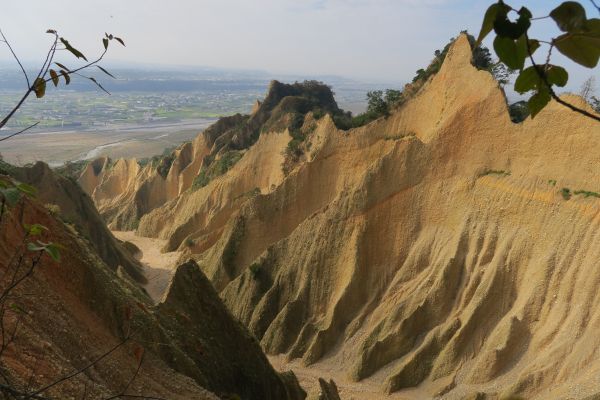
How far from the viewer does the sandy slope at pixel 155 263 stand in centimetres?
3336

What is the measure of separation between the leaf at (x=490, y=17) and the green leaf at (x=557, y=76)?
0.37 meters

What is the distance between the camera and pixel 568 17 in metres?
1.73

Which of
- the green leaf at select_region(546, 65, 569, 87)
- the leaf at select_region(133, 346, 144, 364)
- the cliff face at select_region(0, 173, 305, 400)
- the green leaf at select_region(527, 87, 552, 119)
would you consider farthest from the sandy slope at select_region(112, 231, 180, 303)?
the green leaf at select_region(546, 65, 569, 87)

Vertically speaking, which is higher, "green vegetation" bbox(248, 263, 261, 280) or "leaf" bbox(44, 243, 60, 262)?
"leaf" bbox(44, 243, 60, 262)

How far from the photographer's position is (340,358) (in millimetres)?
23156

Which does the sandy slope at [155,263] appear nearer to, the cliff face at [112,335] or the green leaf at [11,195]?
the cliff face at [112,335]

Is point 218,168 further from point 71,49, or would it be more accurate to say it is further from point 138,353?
point 71,49

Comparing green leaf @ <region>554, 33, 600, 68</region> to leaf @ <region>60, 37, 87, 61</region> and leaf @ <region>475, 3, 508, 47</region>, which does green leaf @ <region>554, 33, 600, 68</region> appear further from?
leaf @ <region>60, 37, 87, 61</region>

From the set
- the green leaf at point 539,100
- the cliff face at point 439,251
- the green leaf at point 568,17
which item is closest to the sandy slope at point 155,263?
the cliff face at point 439,251

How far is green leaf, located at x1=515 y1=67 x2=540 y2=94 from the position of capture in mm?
1924

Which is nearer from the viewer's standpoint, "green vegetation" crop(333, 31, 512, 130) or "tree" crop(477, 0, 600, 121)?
"tree" crop(477, 0, 600, 121)

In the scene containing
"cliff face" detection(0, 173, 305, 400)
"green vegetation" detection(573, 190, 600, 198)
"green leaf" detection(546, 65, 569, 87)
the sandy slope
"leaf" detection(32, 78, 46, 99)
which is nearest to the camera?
"green leaf" detection(546, 65, 569, 87)

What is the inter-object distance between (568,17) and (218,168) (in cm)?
4382

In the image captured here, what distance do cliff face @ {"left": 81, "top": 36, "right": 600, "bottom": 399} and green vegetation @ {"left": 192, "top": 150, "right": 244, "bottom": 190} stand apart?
1313 centimetres
